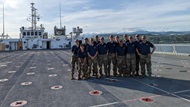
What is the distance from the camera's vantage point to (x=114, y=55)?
8.97 metres

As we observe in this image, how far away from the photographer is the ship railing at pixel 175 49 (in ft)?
62.7

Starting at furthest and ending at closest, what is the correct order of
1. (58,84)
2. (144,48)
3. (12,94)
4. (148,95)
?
(144,48) < (58,84) < (12,94) < (148,95)

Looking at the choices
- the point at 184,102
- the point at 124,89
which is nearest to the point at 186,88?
the point at 184,102

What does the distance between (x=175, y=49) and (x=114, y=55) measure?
1392cm

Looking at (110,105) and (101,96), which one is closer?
(110,105)

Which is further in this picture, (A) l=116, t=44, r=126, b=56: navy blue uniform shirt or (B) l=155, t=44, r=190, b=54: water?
(B) l=155, t=44, r=190, b=54: water

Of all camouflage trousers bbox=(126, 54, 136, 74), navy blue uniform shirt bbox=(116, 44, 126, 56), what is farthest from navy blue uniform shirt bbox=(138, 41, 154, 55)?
navy blue uniform shirt bbox=(116, 44, 126, 56)

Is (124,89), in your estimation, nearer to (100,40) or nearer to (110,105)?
(110,105)

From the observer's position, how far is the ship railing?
19109 millimetres

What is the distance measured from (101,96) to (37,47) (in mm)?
49209

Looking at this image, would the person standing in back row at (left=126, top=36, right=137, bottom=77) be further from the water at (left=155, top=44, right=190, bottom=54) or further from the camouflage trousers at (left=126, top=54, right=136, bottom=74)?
the water at (left=155, top=44, right=190, bottom=54)

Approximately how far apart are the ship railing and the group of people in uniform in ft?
38.1

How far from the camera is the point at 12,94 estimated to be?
6496mm

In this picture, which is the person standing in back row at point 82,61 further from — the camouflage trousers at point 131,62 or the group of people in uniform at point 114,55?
the camouflage trousers at point 131,62
